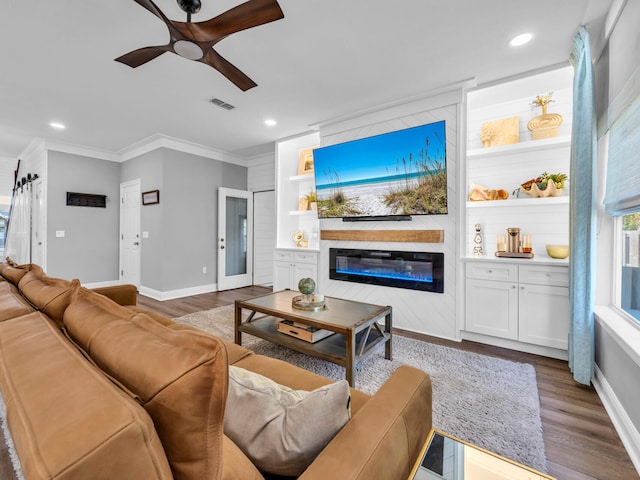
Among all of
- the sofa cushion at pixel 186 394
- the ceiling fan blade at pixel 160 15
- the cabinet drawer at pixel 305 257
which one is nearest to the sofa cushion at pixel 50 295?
the sofa cushion at pixel 186 394

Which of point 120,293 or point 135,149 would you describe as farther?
point 135,149

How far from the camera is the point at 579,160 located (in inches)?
87.6

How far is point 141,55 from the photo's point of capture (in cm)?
224

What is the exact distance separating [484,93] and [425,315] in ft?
8.00

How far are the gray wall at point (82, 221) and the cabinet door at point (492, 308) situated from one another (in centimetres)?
609

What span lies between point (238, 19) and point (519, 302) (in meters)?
3.18

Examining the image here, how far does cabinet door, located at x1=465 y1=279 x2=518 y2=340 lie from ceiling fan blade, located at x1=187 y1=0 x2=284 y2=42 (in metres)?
2.84

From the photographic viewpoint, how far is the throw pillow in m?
0.74

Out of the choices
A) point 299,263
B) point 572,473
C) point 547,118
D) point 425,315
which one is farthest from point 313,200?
point 572,473

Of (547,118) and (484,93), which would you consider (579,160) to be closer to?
(547,118)

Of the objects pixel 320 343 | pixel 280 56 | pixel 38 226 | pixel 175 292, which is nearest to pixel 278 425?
pixel 320 343

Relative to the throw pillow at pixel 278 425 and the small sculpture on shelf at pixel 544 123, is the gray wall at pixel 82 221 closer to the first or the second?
the throw pillow at pixel 278 425

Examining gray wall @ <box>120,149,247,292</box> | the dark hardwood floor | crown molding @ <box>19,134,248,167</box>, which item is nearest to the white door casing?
crown molding @ <box>19,134,248,167</box>

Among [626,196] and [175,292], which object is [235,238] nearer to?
[175,292]
